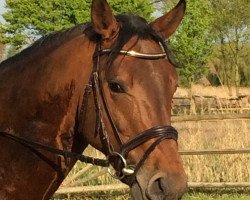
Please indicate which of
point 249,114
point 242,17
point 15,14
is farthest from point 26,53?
point 242,17

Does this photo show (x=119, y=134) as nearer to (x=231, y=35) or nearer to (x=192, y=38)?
(x=192, y=38)

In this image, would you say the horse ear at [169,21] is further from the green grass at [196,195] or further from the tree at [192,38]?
the tree at [192,38]

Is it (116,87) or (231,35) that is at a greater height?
(116,87)

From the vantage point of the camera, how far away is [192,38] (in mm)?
27375

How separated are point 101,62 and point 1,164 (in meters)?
0.85

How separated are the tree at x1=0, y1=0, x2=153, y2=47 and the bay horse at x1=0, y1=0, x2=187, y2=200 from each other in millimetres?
22821

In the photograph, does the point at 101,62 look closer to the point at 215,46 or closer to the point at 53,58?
the point at 53,58

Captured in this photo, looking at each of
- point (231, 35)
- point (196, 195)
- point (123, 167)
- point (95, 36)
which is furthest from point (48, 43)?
point (231, 35)

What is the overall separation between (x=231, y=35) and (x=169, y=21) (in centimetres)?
2989

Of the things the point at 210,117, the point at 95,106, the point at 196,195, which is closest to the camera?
the point at 95,106

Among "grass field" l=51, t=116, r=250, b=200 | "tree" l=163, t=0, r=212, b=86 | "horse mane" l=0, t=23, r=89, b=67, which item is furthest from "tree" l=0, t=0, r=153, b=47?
"horse mane" l=0, t=23, r=89, b=67

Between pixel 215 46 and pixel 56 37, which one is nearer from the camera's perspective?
pixel 56 37

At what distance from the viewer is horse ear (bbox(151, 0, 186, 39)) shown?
10.3 ft

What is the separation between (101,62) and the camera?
2.90 m
